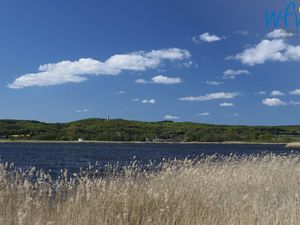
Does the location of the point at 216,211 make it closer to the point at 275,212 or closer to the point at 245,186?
the point at 275,212

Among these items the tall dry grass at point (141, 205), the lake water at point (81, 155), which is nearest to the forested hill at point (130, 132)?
the lake water at point (81, 155)

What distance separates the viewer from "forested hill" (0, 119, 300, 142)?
169250 millimetres

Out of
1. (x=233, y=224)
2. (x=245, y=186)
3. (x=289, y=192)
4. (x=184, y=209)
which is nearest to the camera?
(x=233, y=224)

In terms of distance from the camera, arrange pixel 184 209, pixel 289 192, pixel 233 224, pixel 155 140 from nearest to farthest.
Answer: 1. pixel 233 224
2. pixel 184 209
3. pixel 289 192
4. pixel 155 140

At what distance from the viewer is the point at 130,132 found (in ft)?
581

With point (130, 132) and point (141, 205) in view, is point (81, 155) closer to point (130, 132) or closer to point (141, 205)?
point (141, 205)

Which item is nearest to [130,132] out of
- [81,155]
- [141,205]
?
[81,155]

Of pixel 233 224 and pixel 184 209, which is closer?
pixel 233 224

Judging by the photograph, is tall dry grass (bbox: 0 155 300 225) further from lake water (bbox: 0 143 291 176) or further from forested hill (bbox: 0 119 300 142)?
forested hill (bbox: 0 119 300 142)

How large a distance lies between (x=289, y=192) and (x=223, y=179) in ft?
5.81

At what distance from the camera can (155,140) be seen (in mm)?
175250

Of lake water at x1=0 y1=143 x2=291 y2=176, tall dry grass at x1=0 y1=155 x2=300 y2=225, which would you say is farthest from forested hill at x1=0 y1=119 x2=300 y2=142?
tall dry grass at x1=0 y1=155 x2=300 y2=225

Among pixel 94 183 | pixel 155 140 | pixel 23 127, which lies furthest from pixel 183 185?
pixel 23 127

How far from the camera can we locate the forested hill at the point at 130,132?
169250 millimetres
